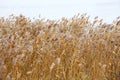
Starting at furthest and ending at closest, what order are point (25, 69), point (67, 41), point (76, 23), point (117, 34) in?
point (76, 23), point (117, 34), point (67, 41), point (25, 69)

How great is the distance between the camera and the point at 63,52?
3.01 metres

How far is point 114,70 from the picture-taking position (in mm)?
3359

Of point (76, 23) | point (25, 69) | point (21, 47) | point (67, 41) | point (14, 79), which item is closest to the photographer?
point (14, 79)

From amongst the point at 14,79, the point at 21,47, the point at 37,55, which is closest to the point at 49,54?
the point at 37,55

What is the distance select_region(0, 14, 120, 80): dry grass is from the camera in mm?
2959

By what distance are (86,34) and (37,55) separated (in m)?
0.60

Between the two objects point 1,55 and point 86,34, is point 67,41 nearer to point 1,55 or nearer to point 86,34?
point 86,34

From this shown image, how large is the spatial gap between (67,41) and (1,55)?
0.71 m

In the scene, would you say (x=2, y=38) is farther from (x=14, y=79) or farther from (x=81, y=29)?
(x=81, y=29)

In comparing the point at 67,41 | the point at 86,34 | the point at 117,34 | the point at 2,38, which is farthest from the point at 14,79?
the point at 117,34

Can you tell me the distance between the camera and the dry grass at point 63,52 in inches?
116

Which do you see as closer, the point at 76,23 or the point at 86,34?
the point at 86,34

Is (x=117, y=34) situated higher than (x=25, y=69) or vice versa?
(x=117, y=34)

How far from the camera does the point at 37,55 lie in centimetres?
318
